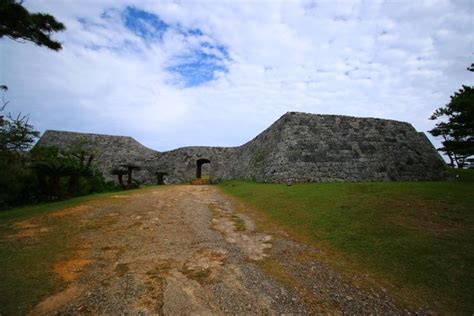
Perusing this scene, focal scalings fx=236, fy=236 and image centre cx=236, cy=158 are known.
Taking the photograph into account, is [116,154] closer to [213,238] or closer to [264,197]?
[264,197]

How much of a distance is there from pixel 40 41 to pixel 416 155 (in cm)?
1708

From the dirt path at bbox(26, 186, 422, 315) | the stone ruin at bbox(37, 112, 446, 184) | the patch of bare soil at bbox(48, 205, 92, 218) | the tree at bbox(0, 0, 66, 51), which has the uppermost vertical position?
the tree at bbox(0, 0, 66, 51)

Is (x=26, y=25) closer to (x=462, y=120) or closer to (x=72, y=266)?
(x=72, y=266)

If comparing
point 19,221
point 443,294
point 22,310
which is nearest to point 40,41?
point 19,221

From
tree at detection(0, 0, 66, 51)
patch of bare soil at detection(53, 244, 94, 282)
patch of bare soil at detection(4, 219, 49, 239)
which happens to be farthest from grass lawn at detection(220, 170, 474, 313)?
tree at detection(0, 0, 66, 51)

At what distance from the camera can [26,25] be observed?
5.79 meters

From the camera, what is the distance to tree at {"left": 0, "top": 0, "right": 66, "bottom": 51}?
5344mm

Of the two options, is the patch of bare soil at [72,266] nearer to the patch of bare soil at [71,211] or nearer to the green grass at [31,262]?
the green grass at [31,262]

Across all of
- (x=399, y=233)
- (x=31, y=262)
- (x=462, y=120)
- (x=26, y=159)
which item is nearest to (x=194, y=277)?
(x=31, y=262)

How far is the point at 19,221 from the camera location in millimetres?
6191

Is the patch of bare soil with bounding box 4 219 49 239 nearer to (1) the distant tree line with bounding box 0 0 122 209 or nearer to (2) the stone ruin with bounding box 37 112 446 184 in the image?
(1) the distant tree line with bounding box 0 0 122 209

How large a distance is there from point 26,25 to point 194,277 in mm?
7154

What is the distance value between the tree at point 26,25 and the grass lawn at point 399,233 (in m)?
7.62

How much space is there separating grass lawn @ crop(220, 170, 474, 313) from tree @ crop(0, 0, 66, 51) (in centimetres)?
762
